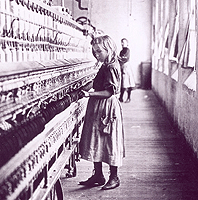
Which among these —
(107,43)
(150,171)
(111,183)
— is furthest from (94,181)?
(107,43)

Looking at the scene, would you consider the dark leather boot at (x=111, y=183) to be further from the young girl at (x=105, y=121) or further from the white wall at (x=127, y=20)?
the white wall at (x=127, y=20)

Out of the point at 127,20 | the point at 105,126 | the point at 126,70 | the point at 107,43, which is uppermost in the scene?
the point at 127,20

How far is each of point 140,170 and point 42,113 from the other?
91.3 inches

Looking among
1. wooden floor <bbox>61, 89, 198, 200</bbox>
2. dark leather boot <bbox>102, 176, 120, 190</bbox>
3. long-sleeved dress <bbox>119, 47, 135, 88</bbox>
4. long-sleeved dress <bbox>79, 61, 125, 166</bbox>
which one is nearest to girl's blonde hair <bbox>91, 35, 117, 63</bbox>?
long-sleeved dress <bbox>79, 61, 125, 166</bbox>

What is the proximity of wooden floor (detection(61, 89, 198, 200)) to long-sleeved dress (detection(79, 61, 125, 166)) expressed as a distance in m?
0.38

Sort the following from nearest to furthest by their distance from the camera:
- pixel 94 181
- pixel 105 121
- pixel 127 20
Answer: pixel 105 121
pixel 94 181
pixel 127 20

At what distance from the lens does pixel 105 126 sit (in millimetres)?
3971

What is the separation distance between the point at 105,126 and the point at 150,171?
1.15 meters

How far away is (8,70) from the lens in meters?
2.07

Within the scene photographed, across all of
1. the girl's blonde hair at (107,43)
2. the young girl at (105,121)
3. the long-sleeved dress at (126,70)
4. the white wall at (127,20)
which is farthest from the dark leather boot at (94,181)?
the white wall at (127,20)

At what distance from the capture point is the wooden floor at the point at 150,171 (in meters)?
3.98

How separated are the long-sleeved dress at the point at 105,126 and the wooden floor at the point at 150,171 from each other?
38 centimetres

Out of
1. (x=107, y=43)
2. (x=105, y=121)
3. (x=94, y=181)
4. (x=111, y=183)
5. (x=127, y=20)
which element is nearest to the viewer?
(x=107, y=43)

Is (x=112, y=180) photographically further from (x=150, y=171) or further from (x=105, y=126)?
(x=150, y=171)
